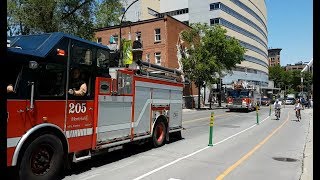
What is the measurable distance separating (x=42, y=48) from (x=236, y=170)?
18.9ft

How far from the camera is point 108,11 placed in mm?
37781

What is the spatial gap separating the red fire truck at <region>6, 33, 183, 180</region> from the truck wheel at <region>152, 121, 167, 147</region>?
4.18 feet

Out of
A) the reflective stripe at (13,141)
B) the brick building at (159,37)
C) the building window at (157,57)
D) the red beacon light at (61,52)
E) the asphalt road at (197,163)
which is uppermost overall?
the brick building at (159,37)

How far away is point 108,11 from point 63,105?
3135cm

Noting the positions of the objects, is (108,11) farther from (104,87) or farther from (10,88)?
(10,88)

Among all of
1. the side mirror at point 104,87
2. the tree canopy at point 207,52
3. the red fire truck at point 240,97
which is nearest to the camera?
the side mirror at point 104,87

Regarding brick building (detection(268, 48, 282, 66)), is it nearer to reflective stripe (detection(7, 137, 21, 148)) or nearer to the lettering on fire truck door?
the lettering on fire truck door

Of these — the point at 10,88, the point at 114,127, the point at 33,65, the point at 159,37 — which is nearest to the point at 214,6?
the point at 159,37

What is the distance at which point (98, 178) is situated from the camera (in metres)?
8.09

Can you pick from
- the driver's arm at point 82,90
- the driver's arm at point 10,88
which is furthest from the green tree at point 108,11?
the driver's arm at point 10,88

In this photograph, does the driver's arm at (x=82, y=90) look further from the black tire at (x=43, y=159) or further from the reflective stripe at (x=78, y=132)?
the black tire at (x=43, y=159)

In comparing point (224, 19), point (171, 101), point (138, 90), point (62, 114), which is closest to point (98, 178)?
point (62, 114)

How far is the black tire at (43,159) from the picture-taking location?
22.3ft

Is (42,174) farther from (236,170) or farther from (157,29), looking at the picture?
(157,29)
